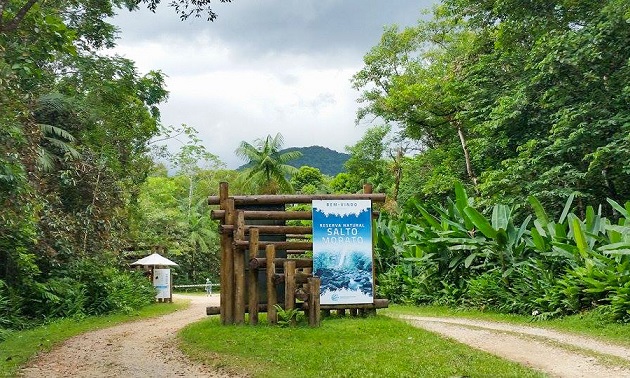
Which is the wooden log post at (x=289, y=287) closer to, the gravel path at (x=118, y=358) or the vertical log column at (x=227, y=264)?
the vertical log column at (x=227, y=264)

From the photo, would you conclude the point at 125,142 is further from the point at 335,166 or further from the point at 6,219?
the point at 335,166

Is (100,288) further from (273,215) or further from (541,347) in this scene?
(541,347)

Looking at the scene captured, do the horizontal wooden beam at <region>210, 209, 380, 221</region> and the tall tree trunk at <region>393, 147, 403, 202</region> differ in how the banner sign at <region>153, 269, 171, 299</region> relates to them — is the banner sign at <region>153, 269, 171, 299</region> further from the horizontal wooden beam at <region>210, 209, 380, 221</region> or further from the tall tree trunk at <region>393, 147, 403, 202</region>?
the horizontal wooden beam at <region>210, 209, 380, 221</region>

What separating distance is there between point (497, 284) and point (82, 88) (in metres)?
12.5

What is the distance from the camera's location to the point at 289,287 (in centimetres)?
1105

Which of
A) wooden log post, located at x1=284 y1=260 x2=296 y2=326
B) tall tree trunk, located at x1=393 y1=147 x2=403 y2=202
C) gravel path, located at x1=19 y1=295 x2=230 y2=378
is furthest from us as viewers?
tall tree trunk, located at x1=393 y1=147 x2=403 y2=202

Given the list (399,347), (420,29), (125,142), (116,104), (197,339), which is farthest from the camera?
(420,29)

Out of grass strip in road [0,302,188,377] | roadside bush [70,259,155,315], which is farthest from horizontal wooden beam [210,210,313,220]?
→ roadside bush [70,259,155,315]

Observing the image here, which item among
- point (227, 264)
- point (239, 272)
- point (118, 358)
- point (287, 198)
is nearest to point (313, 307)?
point (239, 272)

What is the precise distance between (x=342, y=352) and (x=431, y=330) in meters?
2.98

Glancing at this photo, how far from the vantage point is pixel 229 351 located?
855 cm

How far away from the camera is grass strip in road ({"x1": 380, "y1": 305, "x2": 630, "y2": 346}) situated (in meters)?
9.53

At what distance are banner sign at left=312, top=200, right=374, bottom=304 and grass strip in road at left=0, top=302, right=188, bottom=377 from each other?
4916 mm

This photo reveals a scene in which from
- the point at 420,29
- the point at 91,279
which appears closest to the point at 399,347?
the point at 91,279
